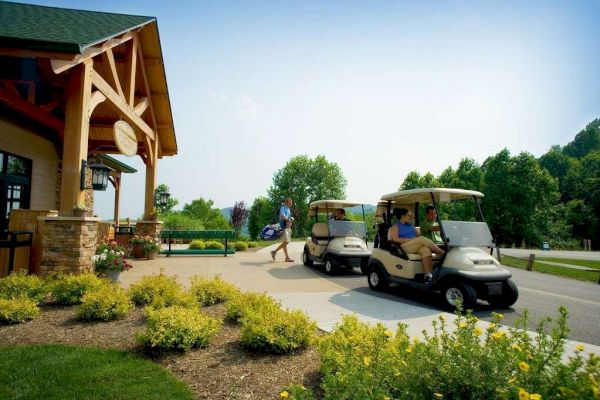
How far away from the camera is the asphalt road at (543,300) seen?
4.86m

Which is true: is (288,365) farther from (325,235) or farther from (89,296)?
(325,235)

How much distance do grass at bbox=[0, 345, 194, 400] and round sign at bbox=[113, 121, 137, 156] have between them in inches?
204

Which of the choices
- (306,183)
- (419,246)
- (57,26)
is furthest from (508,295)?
(306,183)

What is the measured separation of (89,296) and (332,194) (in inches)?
1621

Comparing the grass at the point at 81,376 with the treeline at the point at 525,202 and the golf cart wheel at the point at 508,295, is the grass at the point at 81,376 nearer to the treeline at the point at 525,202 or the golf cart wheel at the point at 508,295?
the golf cart wheel at the point at 508,295

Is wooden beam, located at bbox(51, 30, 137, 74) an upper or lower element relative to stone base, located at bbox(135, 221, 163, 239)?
upper

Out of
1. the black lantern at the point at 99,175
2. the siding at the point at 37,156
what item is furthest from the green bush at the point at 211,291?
the siding at the point at 37,156

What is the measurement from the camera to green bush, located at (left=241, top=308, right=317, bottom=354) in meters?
3.42

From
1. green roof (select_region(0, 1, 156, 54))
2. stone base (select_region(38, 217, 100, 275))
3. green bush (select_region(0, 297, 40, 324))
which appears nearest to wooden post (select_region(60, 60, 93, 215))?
stone base (select_region(38, 217, 100, 275))

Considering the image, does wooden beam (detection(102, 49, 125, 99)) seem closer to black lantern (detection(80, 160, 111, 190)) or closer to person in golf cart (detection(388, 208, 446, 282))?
black lantern (detection(80, 160, 111, 190))

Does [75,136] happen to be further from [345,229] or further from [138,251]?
[345,229]

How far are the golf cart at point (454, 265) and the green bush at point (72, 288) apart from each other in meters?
5.10

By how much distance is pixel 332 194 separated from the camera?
44.9 m

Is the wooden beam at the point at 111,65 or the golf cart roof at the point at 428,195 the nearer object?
the golf cart roof at the point at 428,195
